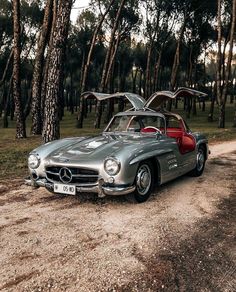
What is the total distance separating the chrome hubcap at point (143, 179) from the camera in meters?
6.07

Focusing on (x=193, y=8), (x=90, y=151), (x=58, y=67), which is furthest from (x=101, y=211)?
(x=193, y=8)

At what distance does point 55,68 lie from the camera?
36.4 ft

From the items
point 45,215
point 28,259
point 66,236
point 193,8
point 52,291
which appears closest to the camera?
point 52,291

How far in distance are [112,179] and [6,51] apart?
4048cm

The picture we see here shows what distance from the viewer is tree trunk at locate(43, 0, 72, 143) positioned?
10.8 metres

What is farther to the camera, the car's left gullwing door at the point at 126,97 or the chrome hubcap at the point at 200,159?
the chrome hubcap at the point at 200,159

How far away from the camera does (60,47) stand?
35.9 ft

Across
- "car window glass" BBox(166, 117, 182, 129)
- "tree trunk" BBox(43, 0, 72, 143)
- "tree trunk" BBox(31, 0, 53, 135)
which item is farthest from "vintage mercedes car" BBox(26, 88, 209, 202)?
"tree trunk" BBox(31, 0, 53, 135)

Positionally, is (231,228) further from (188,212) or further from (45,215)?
(45,215)

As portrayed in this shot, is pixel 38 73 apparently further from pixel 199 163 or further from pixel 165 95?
pixel 199 163

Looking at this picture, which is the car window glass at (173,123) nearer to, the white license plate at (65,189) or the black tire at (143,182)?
the black tire at (143,182)

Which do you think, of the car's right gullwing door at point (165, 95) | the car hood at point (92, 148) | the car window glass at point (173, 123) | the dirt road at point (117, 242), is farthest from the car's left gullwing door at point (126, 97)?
the dirt road at point (117, 242)

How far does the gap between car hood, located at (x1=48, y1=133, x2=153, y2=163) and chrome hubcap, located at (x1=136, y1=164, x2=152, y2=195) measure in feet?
1.52

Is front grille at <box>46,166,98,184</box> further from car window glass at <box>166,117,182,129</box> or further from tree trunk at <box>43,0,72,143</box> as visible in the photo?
tree trunk at <box>43,0,72,143</box>
